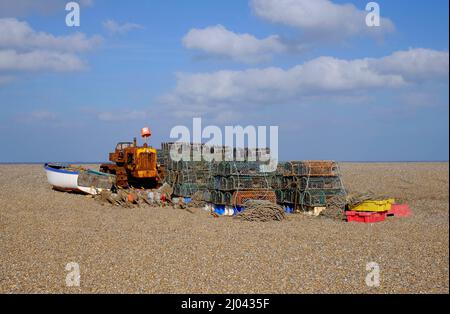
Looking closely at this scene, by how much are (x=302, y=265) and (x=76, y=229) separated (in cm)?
774

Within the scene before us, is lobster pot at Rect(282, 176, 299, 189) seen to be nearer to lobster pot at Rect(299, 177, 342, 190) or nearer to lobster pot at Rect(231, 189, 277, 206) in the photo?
→ lobster pot at Rect(299, 177, 342, 190)

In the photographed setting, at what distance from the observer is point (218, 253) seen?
12180 mm

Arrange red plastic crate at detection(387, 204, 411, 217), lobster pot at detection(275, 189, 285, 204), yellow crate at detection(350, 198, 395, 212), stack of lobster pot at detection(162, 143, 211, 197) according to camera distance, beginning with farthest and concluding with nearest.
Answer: stack of lobster pot at detection(162, 143, 211, 197)
lobster pot at detection(275, 189, 285, 204)
red plastic crate at detection(387, 204, 411, 217)
yellow crate at detection(350, 198, 395, 212)

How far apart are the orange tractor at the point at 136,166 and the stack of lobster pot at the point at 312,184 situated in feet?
24.0

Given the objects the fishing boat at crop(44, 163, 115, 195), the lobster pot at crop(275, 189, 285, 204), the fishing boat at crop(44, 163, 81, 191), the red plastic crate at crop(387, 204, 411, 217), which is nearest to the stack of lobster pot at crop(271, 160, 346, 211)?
the lobster pot at crop(275, 189, 285, 204)

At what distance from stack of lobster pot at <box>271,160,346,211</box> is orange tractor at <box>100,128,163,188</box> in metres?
7.32

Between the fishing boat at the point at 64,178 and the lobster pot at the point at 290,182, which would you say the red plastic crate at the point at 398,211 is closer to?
the lobster pot at the point at 290,182

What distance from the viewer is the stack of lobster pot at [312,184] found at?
1941 cm

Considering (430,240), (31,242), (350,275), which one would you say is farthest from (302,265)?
(31,242)

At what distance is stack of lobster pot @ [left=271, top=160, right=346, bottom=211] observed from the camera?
19406 mm

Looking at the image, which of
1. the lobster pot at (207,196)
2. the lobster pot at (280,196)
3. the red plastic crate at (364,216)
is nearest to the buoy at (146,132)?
the lobster pot at (207,196)

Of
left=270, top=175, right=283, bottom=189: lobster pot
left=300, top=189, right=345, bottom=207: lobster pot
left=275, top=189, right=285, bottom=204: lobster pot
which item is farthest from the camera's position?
left=270, top=175, right=283, bottom=189: lobster pot

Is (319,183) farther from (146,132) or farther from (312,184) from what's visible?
(146,132)
